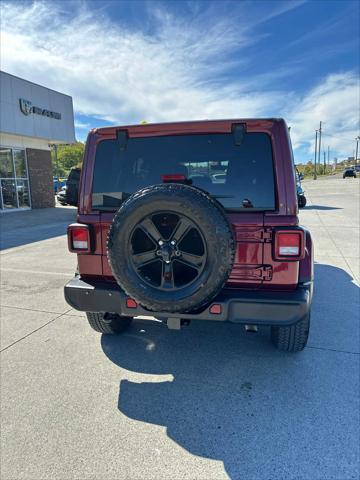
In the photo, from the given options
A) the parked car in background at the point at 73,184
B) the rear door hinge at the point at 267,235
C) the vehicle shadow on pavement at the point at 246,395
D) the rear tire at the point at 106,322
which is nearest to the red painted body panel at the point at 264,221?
the rear door hinge at the point at 267,235

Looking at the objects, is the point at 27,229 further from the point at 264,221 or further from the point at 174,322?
the point at 264,221

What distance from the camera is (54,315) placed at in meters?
4.01

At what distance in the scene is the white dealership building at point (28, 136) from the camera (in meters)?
15.4

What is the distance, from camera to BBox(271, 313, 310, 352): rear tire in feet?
9.11

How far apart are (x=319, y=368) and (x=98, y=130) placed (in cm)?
278

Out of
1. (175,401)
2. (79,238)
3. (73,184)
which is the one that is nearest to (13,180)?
(73,184)

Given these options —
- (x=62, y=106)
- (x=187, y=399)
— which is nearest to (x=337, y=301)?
(x=187, y=399)

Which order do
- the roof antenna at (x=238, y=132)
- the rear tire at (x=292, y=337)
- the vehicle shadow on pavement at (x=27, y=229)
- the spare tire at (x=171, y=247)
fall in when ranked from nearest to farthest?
the spare tire at (x=171, y=247), the roof antenna at (x=238, y=132), the rear tire at (x=292, y=337), the vehicle shadow on pavement at (x=27, y=229)

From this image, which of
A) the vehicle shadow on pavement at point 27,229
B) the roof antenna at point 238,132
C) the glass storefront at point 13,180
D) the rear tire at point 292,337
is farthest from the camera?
the glass storefront at point 13,180

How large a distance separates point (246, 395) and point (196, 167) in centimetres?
182

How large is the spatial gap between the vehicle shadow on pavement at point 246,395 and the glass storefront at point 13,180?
15.3 m

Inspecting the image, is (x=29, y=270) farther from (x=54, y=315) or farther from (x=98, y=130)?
(x=98, y=130)

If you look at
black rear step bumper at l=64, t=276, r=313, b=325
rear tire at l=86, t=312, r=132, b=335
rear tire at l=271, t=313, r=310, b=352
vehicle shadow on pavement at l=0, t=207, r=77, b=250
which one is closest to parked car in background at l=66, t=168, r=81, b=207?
rear tire at l=86, t=312, r=132, b=335

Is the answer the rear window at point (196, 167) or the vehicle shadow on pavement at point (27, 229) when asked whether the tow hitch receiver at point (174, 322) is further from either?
the vehicle shadow on pavement at point (27, 229)
